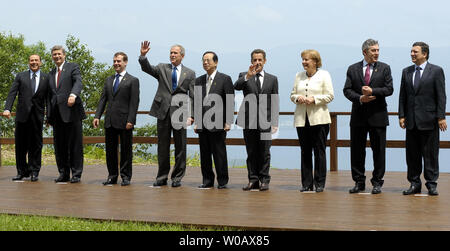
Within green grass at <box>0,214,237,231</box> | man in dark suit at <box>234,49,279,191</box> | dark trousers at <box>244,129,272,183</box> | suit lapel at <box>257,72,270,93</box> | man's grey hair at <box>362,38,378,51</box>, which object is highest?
man's grey hair at <box>362,38,378,51</box>

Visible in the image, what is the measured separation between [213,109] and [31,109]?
2.33 m

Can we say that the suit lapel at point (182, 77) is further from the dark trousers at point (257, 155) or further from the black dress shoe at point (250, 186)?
the black dress shoe at point (250, 186)

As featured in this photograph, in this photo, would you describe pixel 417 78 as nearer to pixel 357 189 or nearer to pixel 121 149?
pixel 357 189

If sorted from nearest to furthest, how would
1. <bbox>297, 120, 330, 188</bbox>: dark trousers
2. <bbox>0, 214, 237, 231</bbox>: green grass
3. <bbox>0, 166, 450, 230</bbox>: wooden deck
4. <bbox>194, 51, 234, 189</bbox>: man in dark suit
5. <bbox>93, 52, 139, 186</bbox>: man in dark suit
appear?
<bbox>0, 214, 237, 231</bbox>: green grass
<bbox>0, 166, 450, 230</bbox>: wooden deck
<bbox>297, 120, 330, 188</bbox>: dark trousers
<bbox>194, 51, 234, 189</bbox>: man in dark suit
<bbox>93, 52, 139, 186</bbox>: man in dark suit

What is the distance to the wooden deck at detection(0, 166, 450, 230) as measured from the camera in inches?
189

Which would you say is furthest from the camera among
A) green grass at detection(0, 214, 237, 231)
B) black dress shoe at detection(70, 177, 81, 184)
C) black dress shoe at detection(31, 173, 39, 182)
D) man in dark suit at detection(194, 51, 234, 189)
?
black dress shoe at detection(31, 173, 39, 182)

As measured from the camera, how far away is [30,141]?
799 centimetres

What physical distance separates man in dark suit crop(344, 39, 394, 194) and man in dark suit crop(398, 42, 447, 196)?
0.19 m

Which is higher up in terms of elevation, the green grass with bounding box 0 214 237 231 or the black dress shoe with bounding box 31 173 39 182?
the green grass with bounding box 0 214 237 231

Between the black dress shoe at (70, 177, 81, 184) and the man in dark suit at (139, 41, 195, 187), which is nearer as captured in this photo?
the man in dark suit at (139, 41, 195, 187)

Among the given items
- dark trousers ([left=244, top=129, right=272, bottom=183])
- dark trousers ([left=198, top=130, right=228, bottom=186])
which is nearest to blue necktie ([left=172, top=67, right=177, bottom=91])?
dark trousers ([left=198, top=130, right=228, bottom=186])

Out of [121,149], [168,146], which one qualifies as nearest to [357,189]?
[168,146]

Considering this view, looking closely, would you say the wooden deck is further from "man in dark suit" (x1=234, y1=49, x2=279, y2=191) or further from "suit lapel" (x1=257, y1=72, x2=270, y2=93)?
"suit lapel" (x1=257, y1=72, x2=270, y2=93)

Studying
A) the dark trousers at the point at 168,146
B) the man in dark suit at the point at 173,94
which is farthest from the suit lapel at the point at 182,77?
the dark trousers at the point at 168,146
